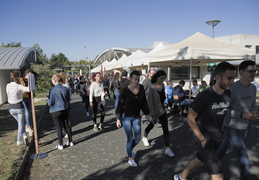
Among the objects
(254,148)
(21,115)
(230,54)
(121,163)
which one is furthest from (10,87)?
(230,54)

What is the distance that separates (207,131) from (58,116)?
3.49 metres

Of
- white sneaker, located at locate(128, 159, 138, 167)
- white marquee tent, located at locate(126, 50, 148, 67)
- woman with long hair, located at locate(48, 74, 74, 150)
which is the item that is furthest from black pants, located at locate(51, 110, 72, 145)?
white marquee tent, located at locate(126, 50, 148, 67)

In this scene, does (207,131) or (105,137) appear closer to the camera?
(207,131)

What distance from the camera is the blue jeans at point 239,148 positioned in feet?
8.56

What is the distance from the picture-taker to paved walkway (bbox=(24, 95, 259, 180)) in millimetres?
3473

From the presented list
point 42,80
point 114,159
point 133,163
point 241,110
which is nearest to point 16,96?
point 114,159

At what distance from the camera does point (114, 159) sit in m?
4.13

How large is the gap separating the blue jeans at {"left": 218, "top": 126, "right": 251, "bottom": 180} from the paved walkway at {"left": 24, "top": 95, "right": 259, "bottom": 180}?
70 centimetres

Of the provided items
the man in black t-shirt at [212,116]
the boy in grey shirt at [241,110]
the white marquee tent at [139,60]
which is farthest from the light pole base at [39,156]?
the white marquee tent at [139,60]

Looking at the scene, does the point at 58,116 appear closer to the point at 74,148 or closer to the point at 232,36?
the point at 74,148

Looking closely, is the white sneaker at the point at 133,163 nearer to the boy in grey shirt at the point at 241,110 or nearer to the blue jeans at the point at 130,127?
the blue jeans at the point at 130,127

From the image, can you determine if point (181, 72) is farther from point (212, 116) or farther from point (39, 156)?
point (212, 116)

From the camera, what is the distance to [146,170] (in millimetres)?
3600

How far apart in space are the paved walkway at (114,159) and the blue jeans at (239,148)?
27.7 inches
